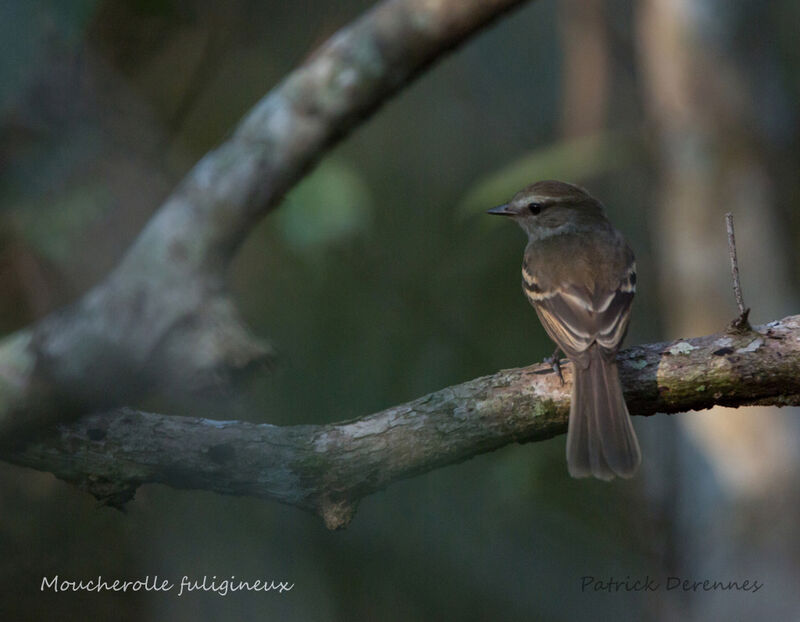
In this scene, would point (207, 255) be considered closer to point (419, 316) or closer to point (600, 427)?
point (600, 427)

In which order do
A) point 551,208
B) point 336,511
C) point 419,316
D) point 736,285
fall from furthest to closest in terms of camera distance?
point 419,316
point 551,208
point 736,285
point 336,511

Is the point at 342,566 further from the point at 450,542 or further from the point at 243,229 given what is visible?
the point at 243,229

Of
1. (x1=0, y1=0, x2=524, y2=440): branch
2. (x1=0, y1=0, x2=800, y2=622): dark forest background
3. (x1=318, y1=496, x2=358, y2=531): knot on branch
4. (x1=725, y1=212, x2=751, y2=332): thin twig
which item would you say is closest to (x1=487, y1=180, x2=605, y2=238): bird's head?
(x1=0, y1=0, x2=800, y2=622): dark forest background

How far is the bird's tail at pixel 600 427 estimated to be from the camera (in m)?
3.63

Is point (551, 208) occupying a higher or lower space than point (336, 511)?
higher

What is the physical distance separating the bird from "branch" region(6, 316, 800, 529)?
0.85 feet

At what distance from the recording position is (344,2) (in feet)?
28.8

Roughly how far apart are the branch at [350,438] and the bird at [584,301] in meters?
0.26

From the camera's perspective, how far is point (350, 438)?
10.9 ft

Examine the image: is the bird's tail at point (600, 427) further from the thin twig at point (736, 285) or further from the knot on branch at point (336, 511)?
the knot on branch at point (336, 511)

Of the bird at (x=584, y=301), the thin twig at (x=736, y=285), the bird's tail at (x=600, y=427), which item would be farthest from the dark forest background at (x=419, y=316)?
the thin twig at (x=736, y=285)

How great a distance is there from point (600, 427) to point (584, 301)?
959 millimetres

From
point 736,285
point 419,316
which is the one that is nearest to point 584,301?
point 736,285

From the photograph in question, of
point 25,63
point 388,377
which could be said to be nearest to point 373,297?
point 388,377
